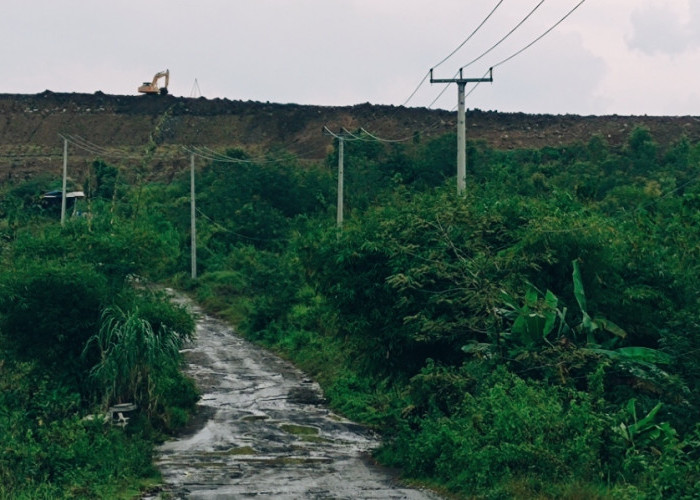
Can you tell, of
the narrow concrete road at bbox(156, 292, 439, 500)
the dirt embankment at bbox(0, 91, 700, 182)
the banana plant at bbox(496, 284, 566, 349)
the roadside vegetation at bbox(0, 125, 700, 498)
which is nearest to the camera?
the roadside vegetation at bbox(0, 125, 700, 498)

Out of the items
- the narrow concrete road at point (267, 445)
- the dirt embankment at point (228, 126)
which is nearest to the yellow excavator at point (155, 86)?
the dirt embankment at point (228, 126)

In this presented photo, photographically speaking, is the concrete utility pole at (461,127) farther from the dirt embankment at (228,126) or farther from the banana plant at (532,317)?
the dirt embankment at (228,126)

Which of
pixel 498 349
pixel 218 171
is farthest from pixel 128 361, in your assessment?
pixel 218 171

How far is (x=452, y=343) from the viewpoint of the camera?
18734 mm

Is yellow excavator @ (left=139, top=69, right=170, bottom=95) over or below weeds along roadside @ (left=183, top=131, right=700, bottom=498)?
over

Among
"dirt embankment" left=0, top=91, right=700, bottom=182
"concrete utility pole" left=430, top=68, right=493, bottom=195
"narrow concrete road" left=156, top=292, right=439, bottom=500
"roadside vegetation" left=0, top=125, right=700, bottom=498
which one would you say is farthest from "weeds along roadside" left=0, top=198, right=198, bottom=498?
"dirt embankment" left=0, top=91, right=700, bottom=182

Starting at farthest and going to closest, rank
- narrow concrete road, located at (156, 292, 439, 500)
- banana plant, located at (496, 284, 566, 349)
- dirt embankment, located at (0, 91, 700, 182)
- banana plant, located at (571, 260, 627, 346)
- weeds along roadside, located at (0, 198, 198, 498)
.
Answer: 1. dirt embankment, located at (0, 91, 700, 182)
2. weeds along roadside, located at (0, 198, 198, 498)
3. banana plant, located at (571, 260, 627, 346)
4. banana plant, located at (496, 284, 566, 349)
5. narrow concrete road, located at (156, 292, 439, 500)

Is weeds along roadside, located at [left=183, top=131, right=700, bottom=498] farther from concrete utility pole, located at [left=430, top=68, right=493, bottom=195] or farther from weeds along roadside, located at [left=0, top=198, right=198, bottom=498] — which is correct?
weeds along roadside, located at [left=0, top=198, right=198, bottom=498]

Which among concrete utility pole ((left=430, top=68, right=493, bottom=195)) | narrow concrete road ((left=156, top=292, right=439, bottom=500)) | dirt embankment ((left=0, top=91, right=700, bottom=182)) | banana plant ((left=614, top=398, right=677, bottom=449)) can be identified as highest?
dirt embankment ((left=0, top=91, right=700, bottom=182))

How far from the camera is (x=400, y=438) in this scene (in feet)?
60.3

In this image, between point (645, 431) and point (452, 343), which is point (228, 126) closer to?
point (452, 343)

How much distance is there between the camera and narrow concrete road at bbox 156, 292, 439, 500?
1606cm

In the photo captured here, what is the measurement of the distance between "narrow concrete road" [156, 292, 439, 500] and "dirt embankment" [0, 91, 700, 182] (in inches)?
1919

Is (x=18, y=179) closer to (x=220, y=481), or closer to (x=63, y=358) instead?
(x=63, y=358)
